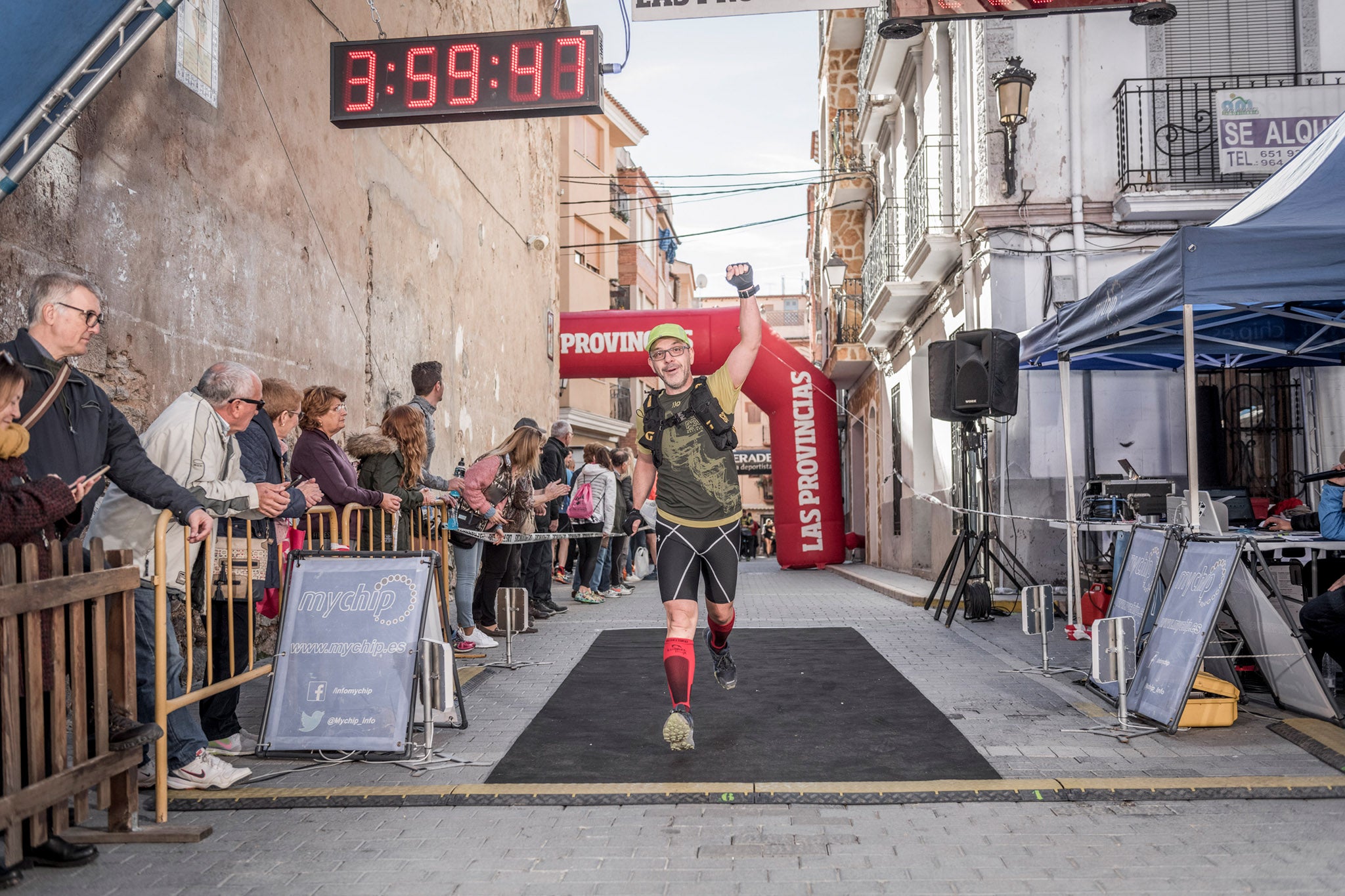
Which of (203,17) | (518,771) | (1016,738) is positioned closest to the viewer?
(518,771)

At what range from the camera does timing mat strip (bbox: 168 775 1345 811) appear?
4.47m

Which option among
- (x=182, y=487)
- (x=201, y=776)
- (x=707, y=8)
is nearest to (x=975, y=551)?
(x=707, y=8)

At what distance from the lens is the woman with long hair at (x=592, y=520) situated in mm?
14156

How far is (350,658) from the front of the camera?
5.20 meters

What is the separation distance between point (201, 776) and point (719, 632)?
8.47ft

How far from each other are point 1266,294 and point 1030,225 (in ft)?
21.8

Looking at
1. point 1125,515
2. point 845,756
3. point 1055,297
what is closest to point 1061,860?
point 845,756

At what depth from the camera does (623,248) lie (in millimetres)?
42781

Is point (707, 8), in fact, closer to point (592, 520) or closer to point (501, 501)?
point (501, 501)

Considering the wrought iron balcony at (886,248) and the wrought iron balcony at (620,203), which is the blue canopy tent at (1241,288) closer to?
the wrought iron balcony at (886,248)

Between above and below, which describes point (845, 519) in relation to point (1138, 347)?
below

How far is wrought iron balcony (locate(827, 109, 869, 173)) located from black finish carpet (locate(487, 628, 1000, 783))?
17251mm

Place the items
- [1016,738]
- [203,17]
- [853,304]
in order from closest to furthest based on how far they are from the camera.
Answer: [1016,738], [203,17], [853,304]

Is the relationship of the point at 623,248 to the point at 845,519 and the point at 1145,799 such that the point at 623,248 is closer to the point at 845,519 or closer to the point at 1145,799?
the point at 845,519
